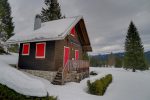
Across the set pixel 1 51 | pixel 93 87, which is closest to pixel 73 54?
pixel 93 87

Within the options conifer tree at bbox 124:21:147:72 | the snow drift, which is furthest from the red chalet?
conifer tree at bbox 124:21:147:72

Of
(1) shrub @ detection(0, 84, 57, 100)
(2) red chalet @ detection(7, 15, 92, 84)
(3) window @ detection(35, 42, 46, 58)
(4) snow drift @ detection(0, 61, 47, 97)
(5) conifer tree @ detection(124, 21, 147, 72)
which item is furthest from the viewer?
(5) conifer tree @ detection(124, 21, 147, 72)

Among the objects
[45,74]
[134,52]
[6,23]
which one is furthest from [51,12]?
[134,52]

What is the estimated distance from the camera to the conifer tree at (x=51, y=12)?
3412 centimetres

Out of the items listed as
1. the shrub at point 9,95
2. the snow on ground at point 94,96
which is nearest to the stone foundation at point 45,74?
the snow on ground at point 94,96

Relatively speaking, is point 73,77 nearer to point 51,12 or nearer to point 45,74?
point 45,74

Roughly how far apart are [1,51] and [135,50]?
31214 millimetres

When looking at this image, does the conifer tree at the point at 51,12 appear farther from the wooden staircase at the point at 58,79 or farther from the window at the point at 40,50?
the wooden staircase at the point at 58,79

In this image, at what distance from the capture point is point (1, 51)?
32.2 m

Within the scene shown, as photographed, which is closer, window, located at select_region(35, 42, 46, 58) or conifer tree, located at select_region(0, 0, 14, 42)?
window, located at select_region(35, 42, 46, 58)

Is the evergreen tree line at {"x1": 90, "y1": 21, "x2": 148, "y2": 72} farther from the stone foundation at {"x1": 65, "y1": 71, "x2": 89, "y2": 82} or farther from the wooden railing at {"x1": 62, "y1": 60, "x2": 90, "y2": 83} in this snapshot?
the stone foundation at {"x1": 65, "y1": 71, "x2": 89, "y2": 82}

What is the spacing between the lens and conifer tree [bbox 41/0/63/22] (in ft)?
112

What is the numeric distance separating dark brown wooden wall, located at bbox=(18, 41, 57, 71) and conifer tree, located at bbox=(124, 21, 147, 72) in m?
28.4

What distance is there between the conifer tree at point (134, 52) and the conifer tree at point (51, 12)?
1943cm
